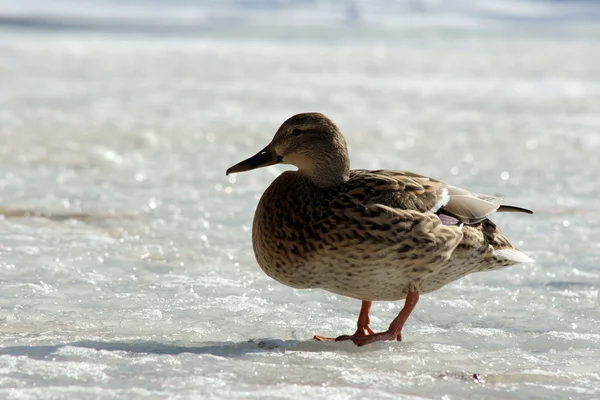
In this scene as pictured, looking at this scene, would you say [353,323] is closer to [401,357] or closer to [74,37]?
[401,357]

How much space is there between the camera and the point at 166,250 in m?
4.59

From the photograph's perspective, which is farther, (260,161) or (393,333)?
(260,161)

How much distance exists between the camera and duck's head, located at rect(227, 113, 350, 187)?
3432 millimetres

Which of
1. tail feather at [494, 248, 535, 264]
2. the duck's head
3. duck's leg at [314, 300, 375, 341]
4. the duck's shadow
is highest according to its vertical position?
the duck's head

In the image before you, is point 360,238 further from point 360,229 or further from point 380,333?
point 380,333

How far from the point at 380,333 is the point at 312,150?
0.73 metres

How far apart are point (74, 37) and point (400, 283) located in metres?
13.3

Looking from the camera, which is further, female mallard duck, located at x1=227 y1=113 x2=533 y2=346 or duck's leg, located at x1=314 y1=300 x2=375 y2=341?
duck's leg, located at x1=314 y1=300 x2=375 y2=341

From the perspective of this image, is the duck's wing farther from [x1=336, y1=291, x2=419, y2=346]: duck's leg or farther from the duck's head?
[x1=336, y1=291, x2=419, y2=346]: duck's leg

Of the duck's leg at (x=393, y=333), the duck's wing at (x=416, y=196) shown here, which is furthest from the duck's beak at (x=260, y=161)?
the duck's leg at (x=393, y=333)

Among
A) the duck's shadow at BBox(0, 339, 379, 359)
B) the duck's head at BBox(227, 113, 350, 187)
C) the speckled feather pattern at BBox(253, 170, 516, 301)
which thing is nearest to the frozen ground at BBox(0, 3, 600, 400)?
the duck's shadow at BBox(0, 339, 379, 359)

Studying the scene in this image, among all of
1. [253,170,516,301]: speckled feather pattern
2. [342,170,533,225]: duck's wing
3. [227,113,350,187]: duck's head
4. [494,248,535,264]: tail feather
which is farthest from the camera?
[494,248,535,264]: tail feather

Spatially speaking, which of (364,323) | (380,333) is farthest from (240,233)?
(380,333)

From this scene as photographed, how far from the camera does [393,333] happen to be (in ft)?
10.7
